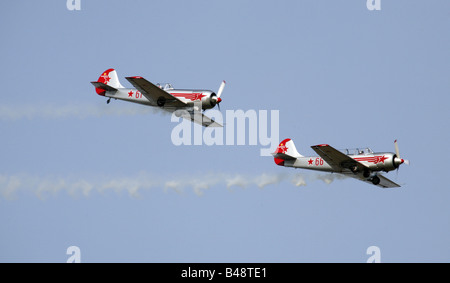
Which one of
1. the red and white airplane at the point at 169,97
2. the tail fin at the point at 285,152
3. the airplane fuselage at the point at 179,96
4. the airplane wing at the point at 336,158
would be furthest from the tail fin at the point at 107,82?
the airplane wing at the point at 336,158

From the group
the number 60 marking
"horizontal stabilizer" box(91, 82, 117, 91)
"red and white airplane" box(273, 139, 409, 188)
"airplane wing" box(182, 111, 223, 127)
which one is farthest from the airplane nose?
"horizontal stabilizer" box(91, 82, 117, 91)

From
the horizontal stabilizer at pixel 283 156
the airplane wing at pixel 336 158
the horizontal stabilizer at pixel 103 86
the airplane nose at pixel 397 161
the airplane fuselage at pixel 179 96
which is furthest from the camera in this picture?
the horizontal stabilizer at pixel 103 86

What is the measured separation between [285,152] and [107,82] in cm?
984

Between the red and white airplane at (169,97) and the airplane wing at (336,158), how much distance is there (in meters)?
5.42

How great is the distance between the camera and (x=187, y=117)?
45.5 m

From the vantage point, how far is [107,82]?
158ft

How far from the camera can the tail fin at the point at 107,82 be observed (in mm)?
46603

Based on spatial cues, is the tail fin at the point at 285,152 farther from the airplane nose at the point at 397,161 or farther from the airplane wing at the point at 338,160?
the airplane nose at the point at 397,161
